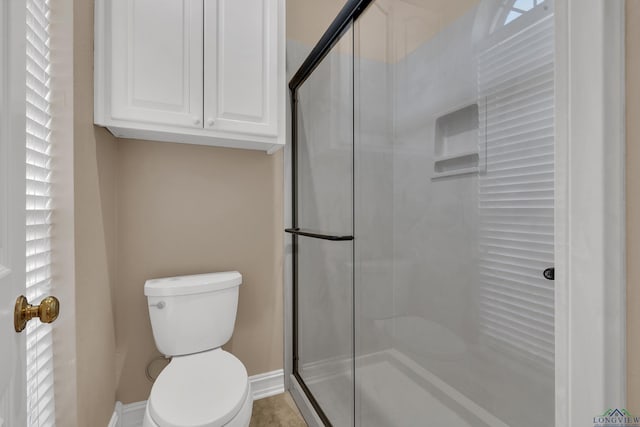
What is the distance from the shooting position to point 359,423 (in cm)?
118

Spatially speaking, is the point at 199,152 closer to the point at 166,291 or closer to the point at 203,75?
the point at 203,75

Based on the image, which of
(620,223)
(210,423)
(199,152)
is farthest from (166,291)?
(620,223)

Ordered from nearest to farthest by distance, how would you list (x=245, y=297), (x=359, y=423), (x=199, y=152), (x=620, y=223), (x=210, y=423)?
(x=620, y=223) < (x=210, y=423) < (x=359, y=423) < (x=199, y=152) < (x=245, y=297)

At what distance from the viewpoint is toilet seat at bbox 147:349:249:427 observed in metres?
1.01

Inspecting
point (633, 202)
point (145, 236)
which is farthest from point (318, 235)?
point (633, 202)

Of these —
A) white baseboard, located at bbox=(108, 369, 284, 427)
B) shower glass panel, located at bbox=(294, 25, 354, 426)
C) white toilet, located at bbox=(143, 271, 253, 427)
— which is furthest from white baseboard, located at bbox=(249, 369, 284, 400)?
white toilet, located at bbox=(143, 271, 253, 427)

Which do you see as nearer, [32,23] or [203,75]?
[32,23]

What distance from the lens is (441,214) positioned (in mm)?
815

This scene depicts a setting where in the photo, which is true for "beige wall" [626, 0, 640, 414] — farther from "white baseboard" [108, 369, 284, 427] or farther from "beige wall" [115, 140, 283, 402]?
"white baseboard" [108, 369, 284, 427]

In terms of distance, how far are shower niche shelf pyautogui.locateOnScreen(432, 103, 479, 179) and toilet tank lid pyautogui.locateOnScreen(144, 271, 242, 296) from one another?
3.75ft

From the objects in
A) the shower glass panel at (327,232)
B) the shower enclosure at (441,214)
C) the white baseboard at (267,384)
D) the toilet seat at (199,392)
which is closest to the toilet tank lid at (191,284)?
the toilet seat at (199,392)

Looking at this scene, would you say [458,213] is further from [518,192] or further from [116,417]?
[116,417]

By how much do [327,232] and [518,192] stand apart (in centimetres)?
90

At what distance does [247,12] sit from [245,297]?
1.50m
